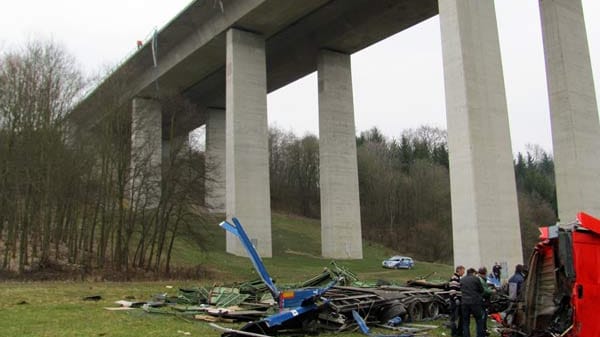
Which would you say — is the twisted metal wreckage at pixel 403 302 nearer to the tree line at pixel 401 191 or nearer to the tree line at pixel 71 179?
the tree line at pixel 71 179

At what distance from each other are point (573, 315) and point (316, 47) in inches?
1411

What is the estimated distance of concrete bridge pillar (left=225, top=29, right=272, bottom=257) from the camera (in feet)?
119

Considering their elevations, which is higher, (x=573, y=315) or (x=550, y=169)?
(x=550, y=169)

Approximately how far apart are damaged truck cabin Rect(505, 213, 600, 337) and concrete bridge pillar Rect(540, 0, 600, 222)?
2051 cm

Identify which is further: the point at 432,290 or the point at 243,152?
the point at 243,152

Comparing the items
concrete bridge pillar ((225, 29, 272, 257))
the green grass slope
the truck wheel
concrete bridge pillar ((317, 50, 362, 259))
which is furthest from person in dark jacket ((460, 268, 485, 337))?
concrete bridge pillar ((317, 50, 362, 259))

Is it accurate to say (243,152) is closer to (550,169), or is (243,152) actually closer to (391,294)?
(391,294)

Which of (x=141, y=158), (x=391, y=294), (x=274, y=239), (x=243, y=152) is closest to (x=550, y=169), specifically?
(x=274, y=239)

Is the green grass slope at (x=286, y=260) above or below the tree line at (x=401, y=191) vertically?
below

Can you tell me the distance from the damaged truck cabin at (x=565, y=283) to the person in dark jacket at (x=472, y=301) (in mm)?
1211

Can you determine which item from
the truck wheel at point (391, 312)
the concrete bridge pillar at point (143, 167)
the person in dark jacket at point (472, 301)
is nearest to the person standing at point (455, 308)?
the person in dark jacket at point (472, 301)

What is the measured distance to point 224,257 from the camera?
3356 centimetres

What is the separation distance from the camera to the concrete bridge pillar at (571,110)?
27.3 meters

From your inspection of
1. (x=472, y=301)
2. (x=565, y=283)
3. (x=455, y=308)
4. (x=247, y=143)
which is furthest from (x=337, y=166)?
(x=565, y=283)
